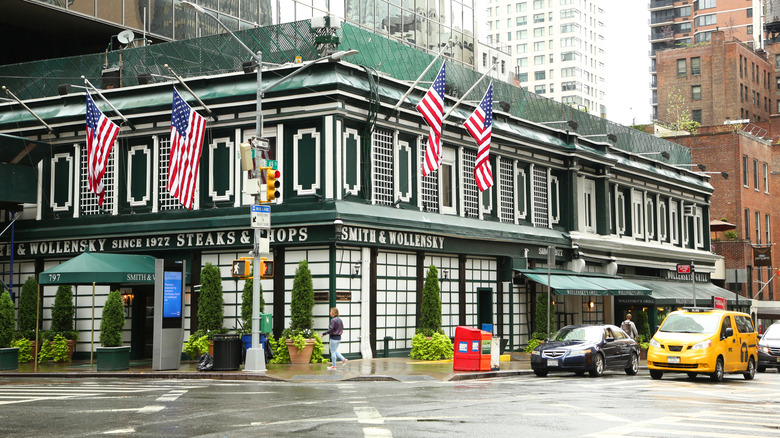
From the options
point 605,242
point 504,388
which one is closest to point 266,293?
point 504,388

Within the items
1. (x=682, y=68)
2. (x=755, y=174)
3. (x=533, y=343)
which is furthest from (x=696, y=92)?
(x=533, y=343)

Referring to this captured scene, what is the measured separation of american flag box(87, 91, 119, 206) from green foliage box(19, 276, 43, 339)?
5241 mm

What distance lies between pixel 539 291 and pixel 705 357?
669 inches

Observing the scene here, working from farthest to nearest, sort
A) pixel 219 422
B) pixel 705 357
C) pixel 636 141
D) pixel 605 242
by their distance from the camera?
pixel 636 141 < pixel 605 242 < pixel 705 357 < pixel 219 422

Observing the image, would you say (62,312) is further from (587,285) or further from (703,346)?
(703,346)

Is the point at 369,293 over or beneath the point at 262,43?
beneath

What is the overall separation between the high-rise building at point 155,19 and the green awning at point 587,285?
1672 centimetres

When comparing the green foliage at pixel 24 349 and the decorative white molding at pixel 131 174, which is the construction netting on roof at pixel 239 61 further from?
the green foliage at pixel 24 349

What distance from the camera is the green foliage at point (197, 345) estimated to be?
3106cm

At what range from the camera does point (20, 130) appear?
37.4 m

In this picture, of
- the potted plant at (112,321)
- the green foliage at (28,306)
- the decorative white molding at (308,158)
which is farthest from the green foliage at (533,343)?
the green foliage at (28,306)

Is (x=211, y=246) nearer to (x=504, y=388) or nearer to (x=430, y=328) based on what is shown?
(x=430, y=328)

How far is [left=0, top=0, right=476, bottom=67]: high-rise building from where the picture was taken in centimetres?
4394

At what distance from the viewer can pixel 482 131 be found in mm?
33938
